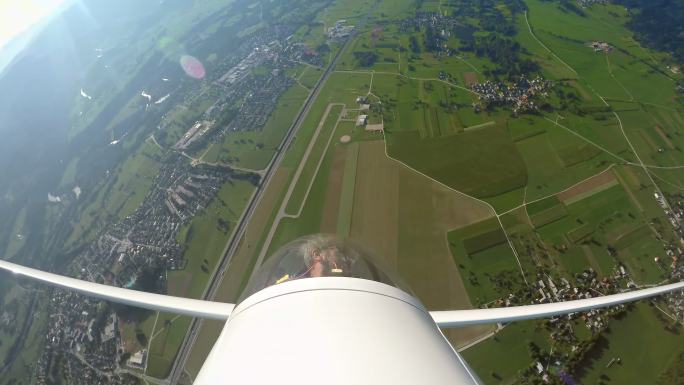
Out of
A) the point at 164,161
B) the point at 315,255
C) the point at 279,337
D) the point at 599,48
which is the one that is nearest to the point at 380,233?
the point at 315,255

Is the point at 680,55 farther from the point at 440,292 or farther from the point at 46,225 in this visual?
the point at 46,225

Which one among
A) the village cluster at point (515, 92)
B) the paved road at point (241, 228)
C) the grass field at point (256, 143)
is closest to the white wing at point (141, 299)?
the paved road at point (241, 228)

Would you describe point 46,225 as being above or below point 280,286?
below

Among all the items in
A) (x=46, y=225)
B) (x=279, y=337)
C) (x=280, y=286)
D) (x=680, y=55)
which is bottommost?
(x=46, y=225)

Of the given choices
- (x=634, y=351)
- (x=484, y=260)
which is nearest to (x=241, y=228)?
(x=484, y=260)

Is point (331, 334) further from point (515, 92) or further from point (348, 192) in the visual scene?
point (515, 92)

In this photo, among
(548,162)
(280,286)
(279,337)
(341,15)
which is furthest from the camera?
(341,15)

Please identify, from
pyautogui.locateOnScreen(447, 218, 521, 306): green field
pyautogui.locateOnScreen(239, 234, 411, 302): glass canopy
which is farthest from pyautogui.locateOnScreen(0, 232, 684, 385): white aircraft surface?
pyautogui.locateOnScreen(447, 218, 521, 306): green field
